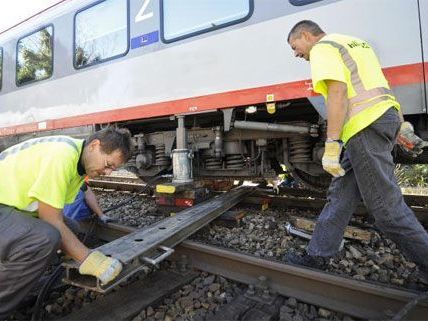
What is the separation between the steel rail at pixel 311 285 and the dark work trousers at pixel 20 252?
1.27 meters

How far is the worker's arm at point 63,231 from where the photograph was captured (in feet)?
7.66

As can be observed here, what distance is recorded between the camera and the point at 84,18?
5.91 metres

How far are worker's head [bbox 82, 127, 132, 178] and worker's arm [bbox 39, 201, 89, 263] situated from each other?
365 millimetres

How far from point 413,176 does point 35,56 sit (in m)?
8.44

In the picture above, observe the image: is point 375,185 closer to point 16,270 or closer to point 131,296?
point 131,296

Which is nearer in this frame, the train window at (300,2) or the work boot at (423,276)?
the work boot at (423,276)

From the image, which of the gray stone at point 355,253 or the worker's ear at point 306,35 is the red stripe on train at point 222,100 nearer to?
the worker's ear at point 306,35

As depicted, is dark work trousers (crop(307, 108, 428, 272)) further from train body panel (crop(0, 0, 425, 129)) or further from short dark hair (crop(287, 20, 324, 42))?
train body panel (crop(0, 0, 425, 129))

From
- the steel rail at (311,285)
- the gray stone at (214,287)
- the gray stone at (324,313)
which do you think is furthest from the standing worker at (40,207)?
the gray stone at (324,313)

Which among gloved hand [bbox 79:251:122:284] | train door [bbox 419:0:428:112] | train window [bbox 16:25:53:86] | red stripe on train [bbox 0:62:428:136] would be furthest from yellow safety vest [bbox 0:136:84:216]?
train window [bbox 16:25:53:86]

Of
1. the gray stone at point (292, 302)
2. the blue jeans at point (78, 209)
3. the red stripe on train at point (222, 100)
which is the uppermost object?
the red stripe on train at point (222, 100)

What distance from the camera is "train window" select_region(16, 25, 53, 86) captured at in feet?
21.4

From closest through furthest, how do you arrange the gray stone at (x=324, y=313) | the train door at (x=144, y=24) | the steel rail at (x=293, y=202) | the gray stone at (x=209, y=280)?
the gray stone at (x=324, y=313) < the gray stone at (x=209, y=280) < the steel rail at (x=293, y=202) < the train door at (x=144, y=24)

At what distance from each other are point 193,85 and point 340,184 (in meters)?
2.44
